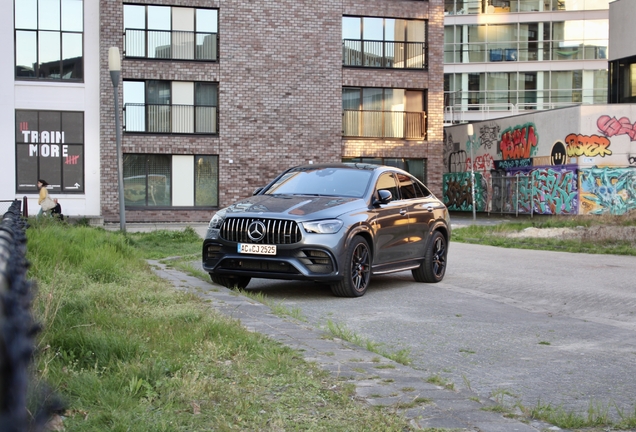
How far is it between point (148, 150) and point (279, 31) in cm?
801

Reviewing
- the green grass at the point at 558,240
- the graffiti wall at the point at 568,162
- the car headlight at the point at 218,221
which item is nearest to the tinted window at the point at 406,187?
the car headlight at the point at 218,221

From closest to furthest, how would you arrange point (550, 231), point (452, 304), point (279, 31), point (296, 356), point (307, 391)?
point (307, 391) < point (296, 356) < point (452, 304) < point (550, 231) < point (279, 31)

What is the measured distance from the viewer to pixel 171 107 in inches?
1481

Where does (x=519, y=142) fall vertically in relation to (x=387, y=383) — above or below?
above

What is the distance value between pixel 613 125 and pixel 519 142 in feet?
18.6

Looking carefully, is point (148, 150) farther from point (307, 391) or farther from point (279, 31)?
point (307, 391)

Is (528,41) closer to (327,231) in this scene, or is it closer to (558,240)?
(558,240)

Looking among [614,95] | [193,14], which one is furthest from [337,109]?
[614,95]

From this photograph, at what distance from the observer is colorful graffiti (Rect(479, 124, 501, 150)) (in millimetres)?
44844

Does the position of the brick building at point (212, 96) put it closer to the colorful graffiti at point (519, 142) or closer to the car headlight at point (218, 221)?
the colorful graffiti at point (519, 142)

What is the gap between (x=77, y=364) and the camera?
15.9 feet

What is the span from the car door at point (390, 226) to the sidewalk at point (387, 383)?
11.7 ft

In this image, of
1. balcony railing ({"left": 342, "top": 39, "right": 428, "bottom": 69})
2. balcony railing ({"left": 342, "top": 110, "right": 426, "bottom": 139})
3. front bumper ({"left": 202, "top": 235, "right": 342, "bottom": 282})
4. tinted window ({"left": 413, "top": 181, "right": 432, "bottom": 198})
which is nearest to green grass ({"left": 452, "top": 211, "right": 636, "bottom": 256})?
tinted window ({"left": 413, "top": 181, "right": 432, "bottom": 198})

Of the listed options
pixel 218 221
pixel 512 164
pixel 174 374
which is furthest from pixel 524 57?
pixel 174 374
